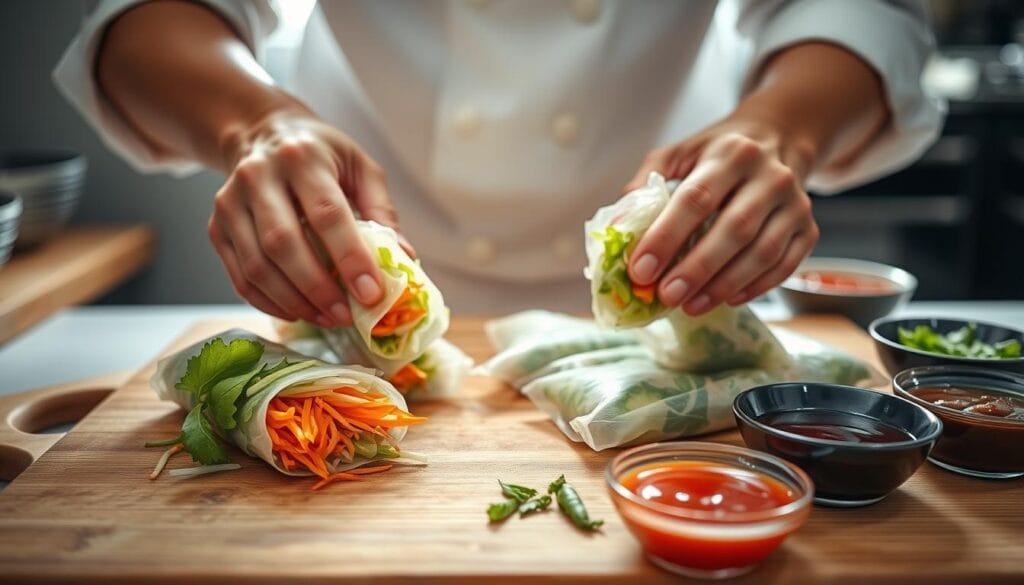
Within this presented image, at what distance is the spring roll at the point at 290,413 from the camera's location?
1925mm

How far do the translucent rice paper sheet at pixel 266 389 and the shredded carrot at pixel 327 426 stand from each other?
0.6 inches

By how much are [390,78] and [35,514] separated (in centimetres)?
158

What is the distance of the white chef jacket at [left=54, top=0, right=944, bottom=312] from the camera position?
2.71 m

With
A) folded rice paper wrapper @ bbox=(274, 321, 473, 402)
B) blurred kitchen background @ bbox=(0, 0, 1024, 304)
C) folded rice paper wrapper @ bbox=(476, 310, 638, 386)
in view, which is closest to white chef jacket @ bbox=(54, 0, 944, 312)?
folded rice paper wrapper @ bbox=(476, 310, 638, 386)

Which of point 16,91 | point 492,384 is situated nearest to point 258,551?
point 492,384

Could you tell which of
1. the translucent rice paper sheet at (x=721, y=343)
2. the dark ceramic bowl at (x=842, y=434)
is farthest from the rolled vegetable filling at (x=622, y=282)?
the dark ceramic bowl at (x=842, y=434)

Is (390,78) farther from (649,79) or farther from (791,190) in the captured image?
(791,190)

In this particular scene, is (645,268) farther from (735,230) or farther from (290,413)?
(290,413)

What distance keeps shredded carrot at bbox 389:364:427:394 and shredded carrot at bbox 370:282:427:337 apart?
0.17 m

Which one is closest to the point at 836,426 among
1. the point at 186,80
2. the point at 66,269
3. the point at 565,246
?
the point at 565,246

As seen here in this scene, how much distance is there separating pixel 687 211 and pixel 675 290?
17 centimetres

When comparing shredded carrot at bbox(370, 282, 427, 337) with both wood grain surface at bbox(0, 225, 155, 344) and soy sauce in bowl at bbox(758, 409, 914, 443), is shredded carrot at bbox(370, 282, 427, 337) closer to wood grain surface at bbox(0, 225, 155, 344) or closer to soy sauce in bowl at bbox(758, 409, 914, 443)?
soy sauce in bowl at bbox(758, 409, 914, 443)

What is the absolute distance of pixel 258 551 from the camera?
63.3 inches

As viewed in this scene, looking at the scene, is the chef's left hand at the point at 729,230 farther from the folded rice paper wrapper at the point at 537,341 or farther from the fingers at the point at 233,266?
the fingers at the point at 233,266
